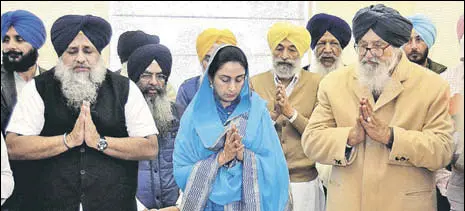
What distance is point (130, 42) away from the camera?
5.36 m

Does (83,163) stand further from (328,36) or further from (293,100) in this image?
(328,36)

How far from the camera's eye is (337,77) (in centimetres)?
429

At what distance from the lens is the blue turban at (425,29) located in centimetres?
506

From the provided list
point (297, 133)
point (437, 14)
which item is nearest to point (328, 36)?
point (297, 133)

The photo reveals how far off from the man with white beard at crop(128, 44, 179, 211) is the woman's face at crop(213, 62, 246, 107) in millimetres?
743

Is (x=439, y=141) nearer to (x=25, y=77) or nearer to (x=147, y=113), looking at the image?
(x=147, y=113)

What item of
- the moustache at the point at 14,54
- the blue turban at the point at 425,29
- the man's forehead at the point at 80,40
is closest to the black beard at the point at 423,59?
the blue turban at the point at 425,29

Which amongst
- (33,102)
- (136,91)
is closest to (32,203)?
(33,102)

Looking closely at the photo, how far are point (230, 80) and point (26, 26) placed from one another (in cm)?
113

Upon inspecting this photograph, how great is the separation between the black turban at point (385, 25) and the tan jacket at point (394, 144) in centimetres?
15

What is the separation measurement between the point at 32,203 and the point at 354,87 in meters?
1.78

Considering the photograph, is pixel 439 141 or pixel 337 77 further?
pixel 337 77

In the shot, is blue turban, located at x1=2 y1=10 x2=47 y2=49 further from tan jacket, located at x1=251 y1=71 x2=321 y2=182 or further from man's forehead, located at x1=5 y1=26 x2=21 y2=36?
tan jacket, located at x1=251 y1=71 x2=321 y2=182

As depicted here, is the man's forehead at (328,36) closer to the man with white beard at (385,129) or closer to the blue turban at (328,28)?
the blue turban at (328,28)
